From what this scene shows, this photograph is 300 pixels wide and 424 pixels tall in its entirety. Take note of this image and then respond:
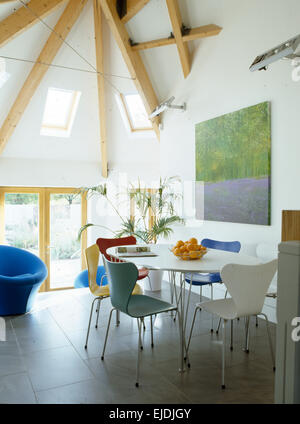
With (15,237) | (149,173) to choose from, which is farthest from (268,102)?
(15,237)

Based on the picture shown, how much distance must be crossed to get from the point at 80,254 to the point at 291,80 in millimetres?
5721

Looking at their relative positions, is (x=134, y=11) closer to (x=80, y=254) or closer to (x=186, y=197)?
(x=186, y=197)

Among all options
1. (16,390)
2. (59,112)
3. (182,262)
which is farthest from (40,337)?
(59,112)

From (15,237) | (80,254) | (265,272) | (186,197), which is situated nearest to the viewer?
(265,272)

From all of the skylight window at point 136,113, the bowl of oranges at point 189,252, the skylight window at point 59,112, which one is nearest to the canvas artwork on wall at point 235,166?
the bowl of oranges at point 189,252

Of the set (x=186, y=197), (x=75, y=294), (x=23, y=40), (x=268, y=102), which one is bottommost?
(x=75, y=294)

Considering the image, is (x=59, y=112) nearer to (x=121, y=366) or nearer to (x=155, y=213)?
(x=155, y=213)

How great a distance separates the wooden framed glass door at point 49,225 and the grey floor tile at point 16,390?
5047 millimetres

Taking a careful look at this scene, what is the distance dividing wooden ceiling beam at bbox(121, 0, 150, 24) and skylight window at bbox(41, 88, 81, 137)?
1.60 metres

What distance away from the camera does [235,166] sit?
178 inches

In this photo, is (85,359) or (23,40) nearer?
(85,359)

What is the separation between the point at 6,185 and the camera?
6.96 meters

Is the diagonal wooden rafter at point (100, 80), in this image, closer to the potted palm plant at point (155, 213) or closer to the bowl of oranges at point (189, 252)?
the potted palm plant at point (155, 213)

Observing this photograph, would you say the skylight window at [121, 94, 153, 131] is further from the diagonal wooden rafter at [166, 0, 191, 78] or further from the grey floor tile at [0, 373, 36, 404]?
the grey floor tile at [0, 373, 36, 404]
